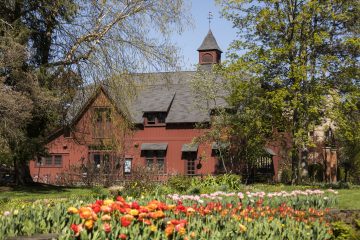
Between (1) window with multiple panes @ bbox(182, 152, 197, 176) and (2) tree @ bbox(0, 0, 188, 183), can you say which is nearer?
(2) tree @ bbox(0, 0, 188, 183)

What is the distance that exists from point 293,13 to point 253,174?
12891mm

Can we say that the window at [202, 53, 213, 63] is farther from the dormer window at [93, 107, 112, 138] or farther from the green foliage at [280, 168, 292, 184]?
the dormer window at [93, 107, 112, 138]

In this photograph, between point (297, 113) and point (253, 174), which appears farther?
point (253, 174)

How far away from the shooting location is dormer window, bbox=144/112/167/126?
3716cm

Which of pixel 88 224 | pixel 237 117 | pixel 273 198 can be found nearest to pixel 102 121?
pixel 237 117

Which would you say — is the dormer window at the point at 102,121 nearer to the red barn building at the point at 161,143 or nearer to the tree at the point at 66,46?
the tree at the point at 66,46

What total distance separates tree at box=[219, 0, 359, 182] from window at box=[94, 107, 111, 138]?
8.25 metres

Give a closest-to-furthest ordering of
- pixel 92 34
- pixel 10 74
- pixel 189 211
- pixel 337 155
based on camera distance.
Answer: pixel 189 211, pixel 10 74, pixel 92 34, pixel 337 155

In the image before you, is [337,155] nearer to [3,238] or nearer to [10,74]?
[10,74]

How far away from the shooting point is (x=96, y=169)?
90.9 ft

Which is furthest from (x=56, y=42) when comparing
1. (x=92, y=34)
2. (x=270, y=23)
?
(x=270, y=23)

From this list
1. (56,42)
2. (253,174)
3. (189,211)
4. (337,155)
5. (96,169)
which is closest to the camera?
(189,211)

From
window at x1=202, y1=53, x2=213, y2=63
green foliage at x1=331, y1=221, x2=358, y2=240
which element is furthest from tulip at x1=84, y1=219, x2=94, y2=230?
window at x1=202, y1=53, x2=213, y2=63

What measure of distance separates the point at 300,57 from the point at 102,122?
10.6 metres
